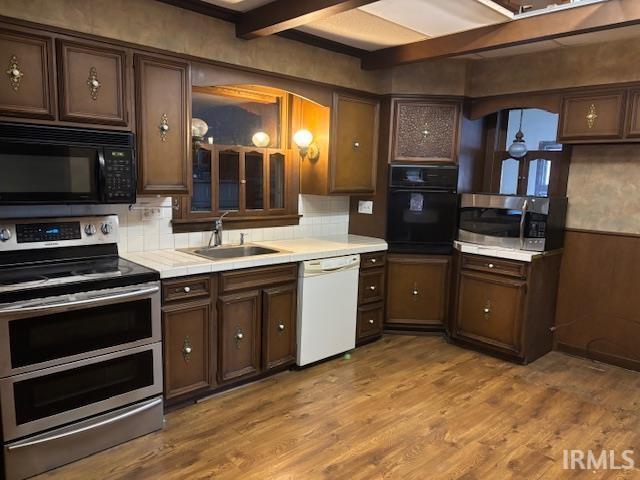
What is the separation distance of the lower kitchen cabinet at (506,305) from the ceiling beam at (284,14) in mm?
2260

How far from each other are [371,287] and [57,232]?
236 centimetres

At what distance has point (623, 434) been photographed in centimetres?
276

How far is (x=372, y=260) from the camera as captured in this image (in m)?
3.94

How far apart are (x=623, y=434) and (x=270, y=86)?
3173 mm

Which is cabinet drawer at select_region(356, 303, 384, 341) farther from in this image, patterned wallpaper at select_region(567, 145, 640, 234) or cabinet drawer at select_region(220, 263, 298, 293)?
patterned wallpaper at select_region(567, 145, 640, 234)

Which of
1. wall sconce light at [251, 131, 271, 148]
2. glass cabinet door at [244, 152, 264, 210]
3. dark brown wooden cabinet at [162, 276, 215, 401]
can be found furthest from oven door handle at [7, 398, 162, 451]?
wall sconce light at [251, 131, 271, 148]

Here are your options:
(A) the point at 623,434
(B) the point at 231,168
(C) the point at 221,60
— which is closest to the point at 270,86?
(C) the point at 221,60

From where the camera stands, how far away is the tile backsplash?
2.78m

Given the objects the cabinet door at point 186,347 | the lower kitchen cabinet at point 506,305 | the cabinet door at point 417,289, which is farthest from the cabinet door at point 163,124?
the lower kitchen cabinet at point 506,305

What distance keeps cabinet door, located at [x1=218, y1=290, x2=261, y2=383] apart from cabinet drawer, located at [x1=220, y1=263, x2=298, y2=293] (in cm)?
6

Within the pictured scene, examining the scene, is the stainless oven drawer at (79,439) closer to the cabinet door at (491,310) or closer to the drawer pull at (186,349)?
the drawer pull at (186,349)

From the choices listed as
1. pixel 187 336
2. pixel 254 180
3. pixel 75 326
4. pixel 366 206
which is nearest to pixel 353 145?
pixel 366 206

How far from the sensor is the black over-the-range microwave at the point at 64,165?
2.30m

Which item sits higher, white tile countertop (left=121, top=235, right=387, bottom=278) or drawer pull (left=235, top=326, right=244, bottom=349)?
white tile countertop (left=121, top=235, right=387, bottom=278)
